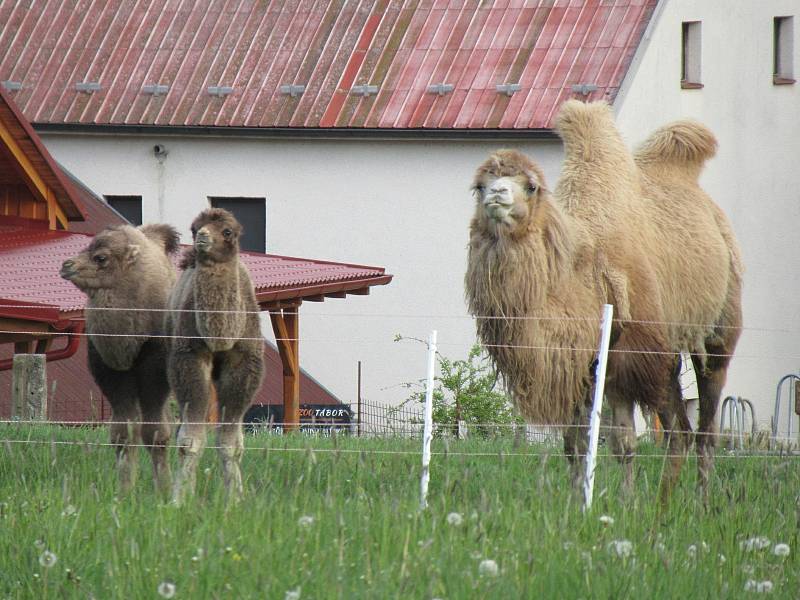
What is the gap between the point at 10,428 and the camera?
1160cm

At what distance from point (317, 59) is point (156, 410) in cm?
1839

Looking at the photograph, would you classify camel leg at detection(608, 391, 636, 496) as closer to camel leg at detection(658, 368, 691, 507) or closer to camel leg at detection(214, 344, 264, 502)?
camel leg at detection(658, 368, 691, 507)

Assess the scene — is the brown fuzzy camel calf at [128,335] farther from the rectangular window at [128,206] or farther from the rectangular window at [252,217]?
the rectangular window at [128,206]

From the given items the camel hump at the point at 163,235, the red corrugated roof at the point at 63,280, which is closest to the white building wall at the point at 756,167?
the red corrugated roof at the point at 63,280

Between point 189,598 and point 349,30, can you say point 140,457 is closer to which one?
point 189,598

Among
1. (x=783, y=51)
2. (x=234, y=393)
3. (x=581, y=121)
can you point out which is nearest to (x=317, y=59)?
(x=783, y=51)

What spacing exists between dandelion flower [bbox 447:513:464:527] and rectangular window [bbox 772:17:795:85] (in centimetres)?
2520

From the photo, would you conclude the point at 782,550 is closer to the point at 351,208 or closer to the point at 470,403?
the point at 470,403

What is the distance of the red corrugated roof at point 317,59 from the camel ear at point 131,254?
16347 millimetres

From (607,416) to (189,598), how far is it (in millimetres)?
8888

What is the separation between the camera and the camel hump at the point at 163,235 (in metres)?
9.54

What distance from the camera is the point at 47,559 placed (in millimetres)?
6133

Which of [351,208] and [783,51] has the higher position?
[783,51]

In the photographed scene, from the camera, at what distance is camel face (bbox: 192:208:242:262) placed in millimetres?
8414
